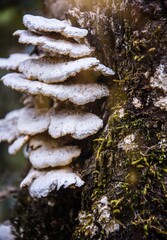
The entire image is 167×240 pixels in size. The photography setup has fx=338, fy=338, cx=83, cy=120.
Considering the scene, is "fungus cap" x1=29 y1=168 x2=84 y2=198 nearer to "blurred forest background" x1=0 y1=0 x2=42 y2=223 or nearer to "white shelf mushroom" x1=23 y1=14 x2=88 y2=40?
"white shelf mushroom" x1=23 y1=14 x2=88 y2=40

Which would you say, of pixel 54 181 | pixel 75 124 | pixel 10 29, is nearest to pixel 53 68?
pixel 75 124

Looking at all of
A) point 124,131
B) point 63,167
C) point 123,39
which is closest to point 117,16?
point 123,39

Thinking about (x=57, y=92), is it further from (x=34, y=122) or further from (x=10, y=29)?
(x=10, y=29)

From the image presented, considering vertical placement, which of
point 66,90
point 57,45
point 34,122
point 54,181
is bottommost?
point 54,181

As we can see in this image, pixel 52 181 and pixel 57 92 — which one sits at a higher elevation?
pixel 57 92

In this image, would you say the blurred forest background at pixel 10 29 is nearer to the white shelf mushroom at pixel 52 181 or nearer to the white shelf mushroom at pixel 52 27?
the white shelf mushroom at pixel 52 181

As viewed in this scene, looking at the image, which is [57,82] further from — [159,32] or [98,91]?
[159,32]
